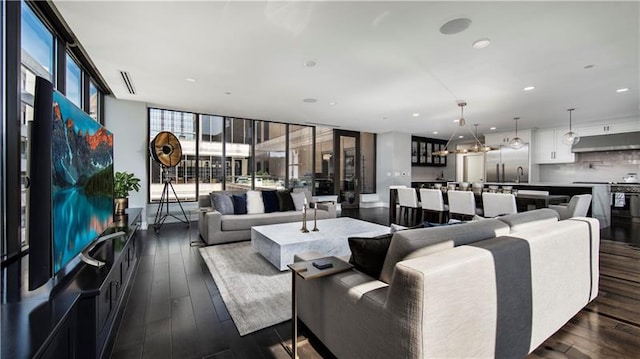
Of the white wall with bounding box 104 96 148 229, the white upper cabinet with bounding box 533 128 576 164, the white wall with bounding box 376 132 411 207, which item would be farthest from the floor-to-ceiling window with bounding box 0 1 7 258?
the white upper cabinet with bounding box 533 128 576 164

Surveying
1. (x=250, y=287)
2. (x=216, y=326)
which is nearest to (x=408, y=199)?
(x=250, y=287)

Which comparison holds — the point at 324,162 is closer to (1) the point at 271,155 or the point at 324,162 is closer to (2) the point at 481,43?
(1) the point at 271,155

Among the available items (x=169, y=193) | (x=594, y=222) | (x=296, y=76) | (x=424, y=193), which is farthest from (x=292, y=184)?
(x=594, y=222)

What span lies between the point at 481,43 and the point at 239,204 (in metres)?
3.97

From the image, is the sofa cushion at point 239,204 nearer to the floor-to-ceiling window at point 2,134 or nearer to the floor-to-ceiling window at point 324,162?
the floor-to-ceiling window at point 2,134

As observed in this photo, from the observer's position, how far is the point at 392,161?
8516 mm

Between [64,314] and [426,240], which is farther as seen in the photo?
[426,240]

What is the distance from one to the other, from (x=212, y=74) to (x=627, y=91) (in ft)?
21.0

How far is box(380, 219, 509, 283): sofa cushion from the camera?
133 centimetres

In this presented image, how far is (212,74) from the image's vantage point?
3723 millimetres

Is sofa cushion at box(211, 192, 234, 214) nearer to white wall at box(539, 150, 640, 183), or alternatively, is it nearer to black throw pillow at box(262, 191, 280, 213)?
black throw pillow at box(262, 191, 280, 213)

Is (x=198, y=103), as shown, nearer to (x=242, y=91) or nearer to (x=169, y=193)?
(x=242, y=91)

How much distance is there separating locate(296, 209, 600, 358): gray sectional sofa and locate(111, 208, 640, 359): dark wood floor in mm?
145

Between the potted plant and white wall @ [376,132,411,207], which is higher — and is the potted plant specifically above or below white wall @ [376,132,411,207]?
below
